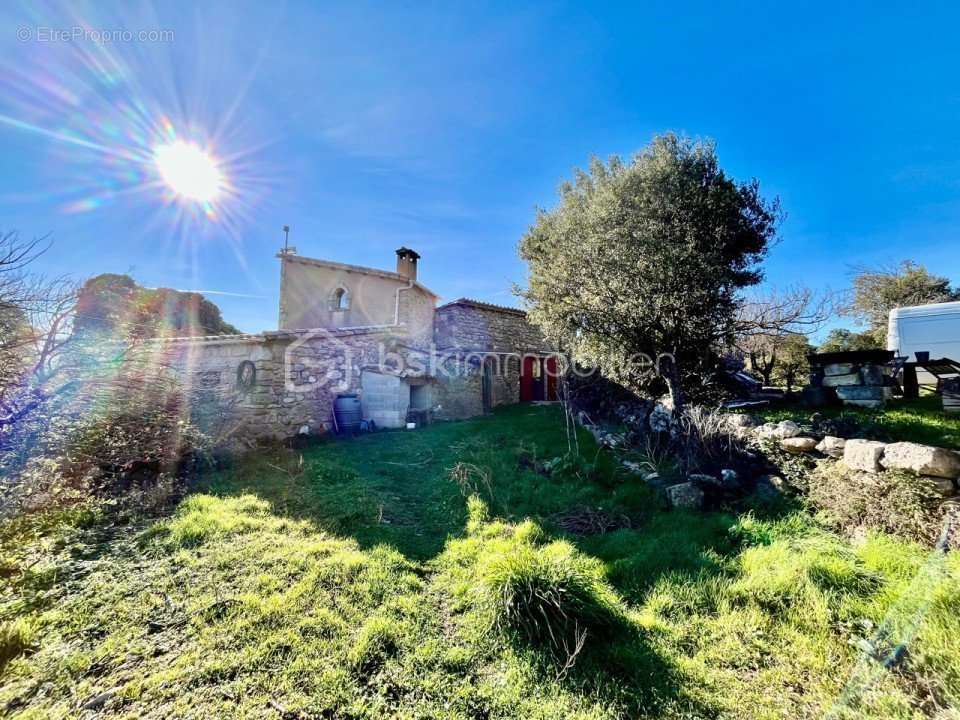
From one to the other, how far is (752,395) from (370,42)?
393 inches

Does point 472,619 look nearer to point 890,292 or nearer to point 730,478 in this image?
point 730,478

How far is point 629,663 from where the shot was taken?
8.21 ft

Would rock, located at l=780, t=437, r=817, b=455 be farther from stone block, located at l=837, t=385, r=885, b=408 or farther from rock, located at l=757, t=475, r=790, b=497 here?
stone block, located at l=837, t=385, r=885, b=408

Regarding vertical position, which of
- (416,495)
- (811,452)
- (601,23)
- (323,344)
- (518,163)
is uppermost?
(601,23)

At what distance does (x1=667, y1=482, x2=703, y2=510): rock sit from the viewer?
461cm

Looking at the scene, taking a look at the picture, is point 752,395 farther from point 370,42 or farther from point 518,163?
point 370,42

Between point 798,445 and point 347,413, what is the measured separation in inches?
391

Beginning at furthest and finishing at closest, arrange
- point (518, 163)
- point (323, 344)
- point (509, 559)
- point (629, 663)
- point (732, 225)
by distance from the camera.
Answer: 1. point (323, 344)
2. point (518, 163)
3. point (732, 225)
4. point (509, 559)
5. point (629, 663)

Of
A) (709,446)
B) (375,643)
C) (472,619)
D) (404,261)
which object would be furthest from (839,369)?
(404,261)

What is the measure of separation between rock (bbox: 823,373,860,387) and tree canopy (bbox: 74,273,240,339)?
1177cm

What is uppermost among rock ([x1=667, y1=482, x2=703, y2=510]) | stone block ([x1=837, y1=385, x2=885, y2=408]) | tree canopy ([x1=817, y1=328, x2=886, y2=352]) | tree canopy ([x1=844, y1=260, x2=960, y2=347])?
tree canopy ([x1=844, y1=260, x2=960, y2=347])

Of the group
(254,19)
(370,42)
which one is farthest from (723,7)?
(254,19)

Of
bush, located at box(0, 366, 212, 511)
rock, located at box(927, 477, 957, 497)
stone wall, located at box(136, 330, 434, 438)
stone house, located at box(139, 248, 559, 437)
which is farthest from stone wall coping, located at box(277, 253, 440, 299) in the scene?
rock, located at box(927, 477, 957, 497)

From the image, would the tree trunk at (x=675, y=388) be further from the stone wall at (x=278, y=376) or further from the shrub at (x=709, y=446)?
the stone wall at (x=278, y=376)
